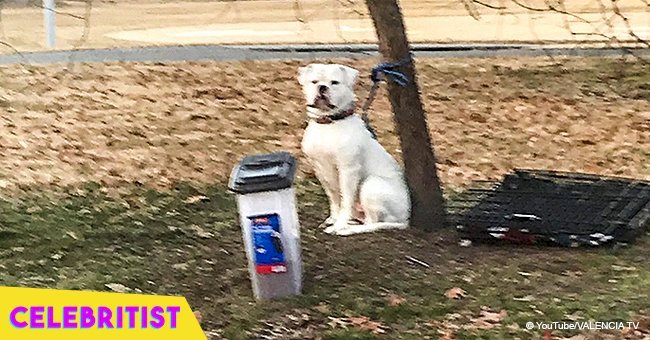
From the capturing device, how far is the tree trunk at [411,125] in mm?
5648

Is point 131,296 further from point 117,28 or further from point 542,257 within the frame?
point 117,28

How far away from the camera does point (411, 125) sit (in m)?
5.74

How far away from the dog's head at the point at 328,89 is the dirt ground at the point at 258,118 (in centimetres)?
184

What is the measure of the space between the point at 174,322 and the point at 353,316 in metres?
0.73

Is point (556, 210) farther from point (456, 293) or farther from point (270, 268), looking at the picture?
point (270, 268)

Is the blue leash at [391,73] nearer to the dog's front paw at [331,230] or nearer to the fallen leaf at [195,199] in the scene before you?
the dog's front paw at [331,230]

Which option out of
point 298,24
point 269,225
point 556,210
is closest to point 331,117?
point 269,225

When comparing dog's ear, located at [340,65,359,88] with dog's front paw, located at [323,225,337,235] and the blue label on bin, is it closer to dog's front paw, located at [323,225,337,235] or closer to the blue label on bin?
dog's front paw, located at [323,225,337,235]

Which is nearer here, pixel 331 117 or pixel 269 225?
pixel 269 225

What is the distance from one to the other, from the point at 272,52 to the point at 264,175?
9.71 meters

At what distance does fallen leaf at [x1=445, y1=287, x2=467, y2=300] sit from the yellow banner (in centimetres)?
109

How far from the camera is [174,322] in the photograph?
4.55 metres

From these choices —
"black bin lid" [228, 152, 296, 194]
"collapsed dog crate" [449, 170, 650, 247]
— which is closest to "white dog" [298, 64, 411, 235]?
"collapsed dog crate" [449, 170, 650, 247]

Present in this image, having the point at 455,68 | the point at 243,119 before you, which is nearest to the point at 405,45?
the point at 243,119
